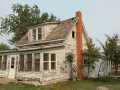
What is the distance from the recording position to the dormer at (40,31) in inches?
863

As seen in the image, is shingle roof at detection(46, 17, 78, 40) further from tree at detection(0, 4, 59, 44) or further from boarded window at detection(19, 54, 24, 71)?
tree at detection(0, 4, 59, 44)

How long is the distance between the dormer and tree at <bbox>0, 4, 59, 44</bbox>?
56.0ft

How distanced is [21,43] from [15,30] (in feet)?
59.9

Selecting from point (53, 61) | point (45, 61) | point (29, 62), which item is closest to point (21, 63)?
point (29, 62)

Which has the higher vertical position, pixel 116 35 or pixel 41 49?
pixel 116 35

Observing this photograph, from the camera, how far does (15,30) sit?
41.3 m

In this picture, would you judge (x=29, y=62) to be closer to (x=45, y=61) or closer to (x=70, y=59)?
(x=45, y=61)

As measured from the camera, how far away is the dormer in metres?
21.9

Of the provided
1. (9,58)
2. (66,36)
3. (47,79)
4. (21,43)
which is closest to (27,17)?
(21,43)

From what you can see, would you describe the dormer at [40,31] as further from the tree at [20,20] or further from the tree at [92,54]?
the tree at [20,20]

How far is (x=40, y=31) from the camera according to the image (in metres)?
22.4

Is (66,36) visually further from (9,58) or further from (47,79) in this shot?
(9,58)

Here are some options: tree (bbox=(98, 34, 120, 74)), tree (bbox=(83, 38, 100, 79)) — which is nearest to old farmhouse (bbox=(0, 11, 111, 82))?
tree (bbox=(83, 38, 100, 79))

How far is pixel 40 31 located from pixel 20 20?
66.5 feet
